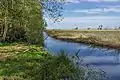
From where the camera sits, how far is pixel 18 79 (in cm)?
2344

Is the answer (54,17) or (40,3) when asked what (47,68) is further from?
(40,3)

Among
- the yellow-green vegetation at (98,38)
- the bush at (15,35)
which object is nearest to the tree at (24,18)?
the bush at (15,35)

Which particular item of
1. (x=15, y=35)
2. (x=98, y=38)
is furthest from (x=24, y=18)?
(x=98, y=38)

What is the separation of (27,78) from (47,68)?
2010mm

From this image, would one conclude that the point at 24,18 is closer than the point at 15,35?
Yes

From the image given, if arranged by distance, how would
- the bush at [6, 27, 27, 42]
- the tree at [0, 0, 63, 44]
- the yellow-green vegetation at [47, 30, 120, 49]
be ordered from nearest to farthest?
the tree at [0, 0, 63, 44]
the bush at [6, 27, 27, 42]
the yellow-green vegetation at [47, 30, 120, 49]

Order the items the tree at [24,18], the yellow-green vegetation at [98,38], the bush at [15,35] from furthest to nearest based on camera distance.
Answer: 1. the yellow-green vegetation at [98,38]
2. the bush at [15,35]
3. the tree at [24,18]

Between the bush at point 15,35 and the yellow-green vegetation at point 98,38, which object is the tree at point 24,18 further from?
the yellow-green vegetation at point 98,38

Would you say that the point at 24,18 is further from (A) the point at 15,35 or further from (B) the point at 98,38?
(B) the point at 98,38

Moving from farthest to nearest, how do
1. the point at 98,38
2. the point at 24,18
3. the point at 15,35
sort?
the point at 98,38 → the point at 15,35 → the point at 24,18

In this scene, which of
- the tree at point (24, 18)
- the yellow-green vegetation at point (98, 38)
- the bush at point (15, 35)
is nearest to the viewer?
the tree at point (24, 18)

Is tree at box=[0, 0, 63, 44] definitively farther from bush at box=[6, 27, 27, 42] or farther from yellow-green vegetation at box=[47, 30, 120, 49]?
yellow-green vegetation at box=[47, 30, 120, 49]

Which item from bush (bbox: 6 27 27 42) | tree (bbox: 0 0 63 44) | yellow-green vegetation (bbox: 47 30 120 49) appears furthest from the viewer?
yellow-green vegetation (bbox: 47 30 120 49)

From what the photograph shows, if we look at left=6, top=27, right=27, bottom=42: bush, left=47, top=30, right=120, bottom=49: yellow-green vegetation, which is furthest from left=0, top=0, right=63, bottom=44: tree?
left=47, top=30, right=120, bottom=49: yellow-green vegetation
